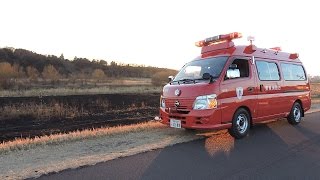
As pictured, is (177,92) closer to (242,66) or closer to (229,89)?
(229,89)

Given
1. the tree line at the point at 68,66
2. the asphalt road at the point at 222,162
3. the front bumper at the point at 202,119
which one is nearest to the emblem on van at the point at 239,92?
the front bumper at the point at 202,119

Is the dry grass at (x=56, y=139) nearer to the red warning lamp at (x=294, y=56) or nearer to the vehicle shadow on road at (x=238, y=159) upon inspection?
the vehicle shadow on road at (x=238, y=159)

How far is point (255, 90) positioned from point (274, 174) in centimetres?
426

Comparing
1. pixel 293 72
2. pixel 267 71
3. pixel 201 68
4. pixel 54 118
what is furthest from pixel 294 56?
pixel 54 118

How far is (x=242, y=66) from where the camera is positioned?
33.7ft

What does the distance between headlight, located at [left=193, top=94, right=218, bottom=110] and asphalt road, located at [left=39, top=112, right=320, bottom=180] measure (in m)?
0.83

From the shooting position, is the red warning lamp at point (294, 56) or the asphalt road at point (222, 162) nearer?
the asphalt road at point (222, 162)

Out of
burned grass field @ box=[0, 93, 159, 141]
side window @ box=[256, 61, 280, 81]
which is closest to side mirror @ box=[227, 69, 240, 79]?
side window @ box=[256, 61, 280, 81]

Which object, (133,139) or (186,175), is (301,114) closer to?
(133,139)

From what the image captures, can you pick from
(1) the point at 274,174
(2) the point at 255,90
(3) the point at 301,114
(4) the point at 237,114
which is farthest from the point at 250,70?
(1) the point at 274,174

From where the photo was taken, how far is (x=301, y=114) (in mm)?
12742

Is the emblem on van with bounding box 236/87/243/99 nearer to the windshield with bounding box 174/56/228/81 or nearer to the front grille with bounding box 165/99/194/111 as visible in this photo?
the windshield with bounding box 174/56/228/81

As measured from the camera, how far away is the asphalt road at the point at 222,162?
6.30 m

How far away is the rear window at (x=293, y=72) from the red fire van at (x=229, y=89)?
0.12ft
